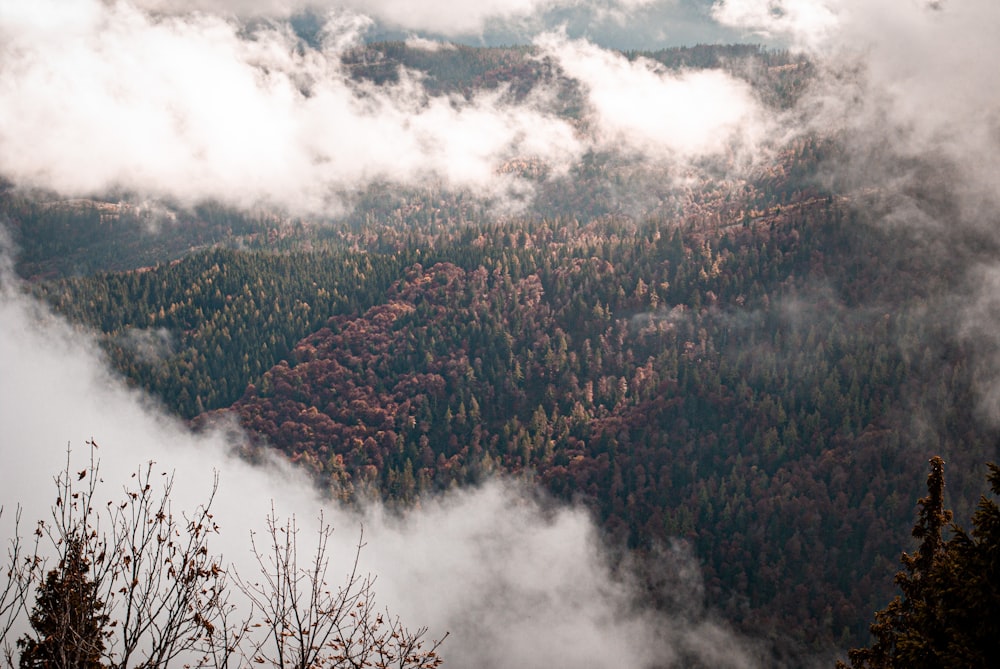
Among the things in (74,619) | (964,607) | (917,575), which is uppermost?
(917,575)

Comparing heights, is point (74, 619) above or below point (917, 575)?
below

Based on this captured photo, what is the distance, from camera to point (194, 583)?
29625mm

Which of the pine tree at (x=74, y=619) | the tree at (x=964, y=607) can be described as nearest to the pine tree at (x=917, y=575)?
the tree at (x=964, y=607)

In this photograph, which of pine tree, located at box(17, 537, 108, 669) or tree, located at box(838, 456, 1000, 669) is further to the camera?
tree, located at box(838, 456, 1000, 669)

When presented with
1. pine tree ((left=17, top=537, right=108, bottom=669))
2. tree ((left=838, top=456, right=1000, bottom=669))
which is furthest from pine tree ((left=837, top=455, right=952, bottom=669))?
pine tree ((left=17, top=537, right=108, bottom=669))

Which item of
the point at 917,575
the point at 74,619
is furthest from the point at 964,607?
the point at 74,619

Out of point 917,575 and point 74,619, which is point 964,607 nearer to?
point 917,575

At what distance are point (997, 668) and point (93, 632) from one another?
30.4 meters

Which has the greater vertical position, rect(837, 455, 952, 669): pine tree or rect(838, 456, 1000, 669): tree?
rect(837, 455, 952, 669): pine tree

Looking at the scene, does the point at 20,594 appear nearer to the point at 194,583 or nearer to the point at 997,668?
the point at 194,583

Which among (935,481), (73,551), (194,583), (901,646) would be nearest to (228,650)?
(194,583)

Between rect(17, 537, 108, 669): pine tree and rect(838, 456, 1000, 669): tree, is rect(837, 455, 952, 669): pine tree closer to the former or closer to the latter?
rect(838, 456, 1000, 669): tree

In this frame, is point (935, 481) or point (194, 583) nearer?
point (194, 583)

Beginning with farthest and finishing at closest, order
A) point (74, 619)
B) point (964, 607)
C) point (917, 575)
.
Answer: point (917, 575), point (74, 619), point (964, 607)
